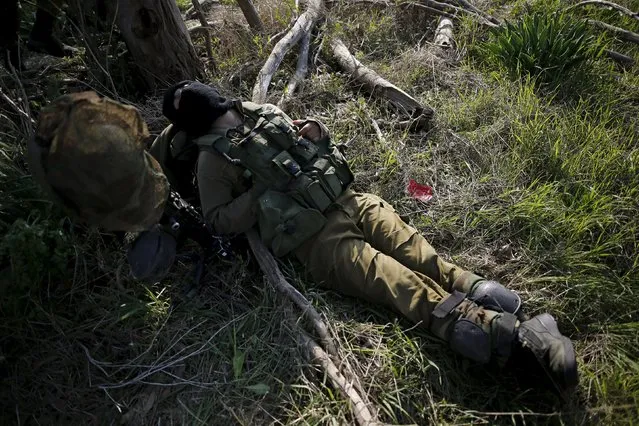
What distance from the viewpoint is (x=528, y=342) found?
1961mm

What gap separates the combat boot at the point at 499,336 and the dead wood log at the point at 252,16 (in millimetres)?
2992

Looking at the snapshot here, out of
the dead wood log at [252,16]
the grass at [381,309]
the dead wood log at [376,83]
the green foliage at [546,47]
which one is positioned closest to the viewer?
the grass at [381,309]

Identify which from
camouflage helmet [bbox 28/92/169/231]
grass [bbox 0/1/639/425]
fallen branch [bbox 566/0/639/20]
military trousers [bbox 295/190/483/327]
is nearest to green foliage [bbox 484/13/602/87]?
grass [bbox 0/1/639/425]

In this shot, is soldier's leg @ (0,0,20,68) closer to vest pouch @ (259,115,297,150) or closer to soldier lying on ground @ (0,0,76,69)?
soldier lying on ground @ (0,0,76,69)

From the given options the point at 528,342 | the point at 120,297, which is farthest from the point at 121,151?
the point at 528,342

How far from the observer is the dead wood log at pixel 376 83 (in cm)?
331

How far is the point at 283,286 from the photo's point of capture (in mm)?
2377

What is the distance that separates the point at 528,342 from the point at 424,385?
495 mm

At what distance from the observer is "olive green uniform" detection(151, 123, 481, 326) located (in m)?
2.25

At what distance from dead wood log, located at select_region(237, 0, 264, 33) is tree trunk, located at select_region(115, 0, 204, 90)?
2.84ft

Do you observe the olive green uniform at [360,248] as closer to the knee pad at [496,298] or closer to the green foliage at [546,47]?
the knee pad at [496,298]

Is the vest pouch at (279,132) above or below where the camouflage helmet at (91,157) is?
below

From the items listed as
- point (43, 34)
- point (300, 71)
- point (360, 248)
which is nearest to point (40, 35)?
point (43, 34)

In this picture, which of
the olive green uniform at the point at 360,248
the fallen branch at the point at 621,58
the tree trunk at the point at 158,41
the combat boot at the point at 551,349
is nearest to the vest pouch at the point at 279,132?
the olive green uniform at the point at 360,248
